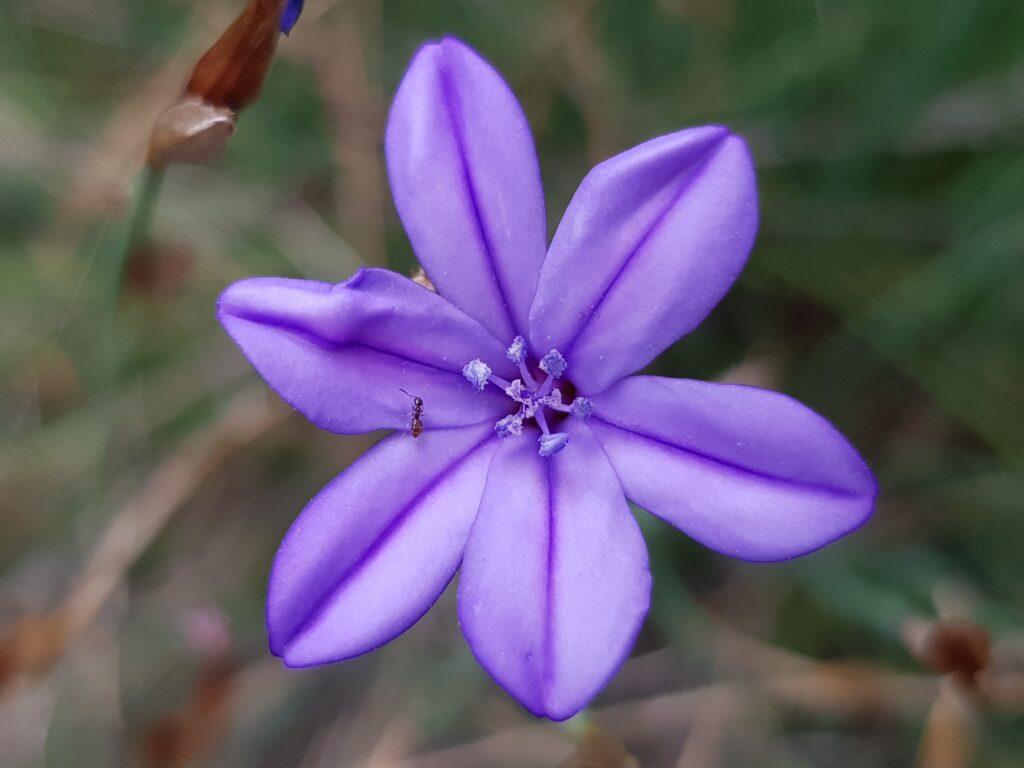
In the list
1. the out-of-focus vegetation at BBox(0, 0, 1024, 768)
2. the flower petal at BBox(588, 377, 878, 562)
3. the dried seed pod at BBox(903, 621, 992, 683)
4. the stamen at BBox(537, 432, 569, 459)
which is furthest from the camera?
the out-of-focus vegetation at BBox(0, 0, 1024, 768)

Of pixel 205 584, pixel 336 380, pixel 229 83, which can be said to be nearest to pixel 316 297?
pixel 336 380

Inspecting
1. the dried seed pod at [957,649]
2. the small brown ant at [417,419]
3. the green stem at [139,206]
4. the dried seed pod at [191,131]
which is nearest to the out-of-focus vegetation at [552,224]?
the dried seed pod at [957,649]

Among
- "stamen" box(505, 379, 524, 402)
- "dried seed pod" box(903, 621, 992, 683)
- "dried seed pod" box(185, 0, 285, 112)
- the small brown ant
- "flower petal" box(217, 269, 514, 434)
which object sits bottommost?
"dried seed pod" box(903, 621, 992, 683)

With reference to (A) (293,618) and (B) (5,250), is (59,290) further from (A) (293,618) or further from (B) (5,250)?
(A) (293,618)

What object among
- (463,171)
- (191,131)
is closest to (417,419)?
(463,171)

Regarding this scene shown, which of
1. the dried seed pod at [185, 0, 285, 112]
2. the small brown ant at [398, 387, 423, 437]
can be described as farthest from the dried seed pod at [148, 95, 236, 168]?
the small brown ant at [398, 387, 423, 437]

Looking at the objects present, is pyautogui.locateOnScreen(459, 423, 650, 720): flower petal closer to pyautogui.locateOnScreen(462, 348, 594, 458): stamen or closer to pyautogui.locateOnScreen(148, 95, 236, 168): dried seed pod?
pyautogui.locateOnScreen(462, 348, 594, 458): stamen

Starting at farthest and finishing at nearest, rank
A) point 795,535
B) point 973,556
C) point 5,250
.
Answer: point 5,250, point 973,556, point 795,535

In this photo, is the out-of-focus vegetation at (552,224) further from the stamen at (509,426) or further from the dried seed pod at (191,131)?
the stamen at (509,426)
